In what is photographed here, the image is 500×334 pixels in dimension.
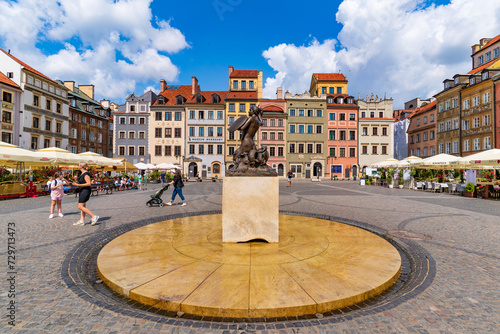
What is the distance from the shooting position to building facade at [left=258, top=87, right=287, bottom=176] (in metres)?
A: 46.0

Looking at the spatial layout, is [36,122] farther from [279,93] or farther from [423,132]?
[423,132]

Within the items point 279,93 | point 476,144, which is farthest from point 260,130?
point 476,144

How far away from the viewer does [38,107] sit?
3206cm

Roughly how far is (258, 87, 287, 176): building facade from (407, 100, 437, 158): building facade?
2423cm

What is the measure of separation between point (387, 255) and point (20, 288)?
6183 millimetres

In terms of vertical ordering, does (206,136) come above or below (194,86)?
below

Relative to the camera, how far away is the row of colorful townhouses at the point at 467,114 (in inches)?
1144

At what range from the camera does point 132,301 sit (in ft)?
10.9

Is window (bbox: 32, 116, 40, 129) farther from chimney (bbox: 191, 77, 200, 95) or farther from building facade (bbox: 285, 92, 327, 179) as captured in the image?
building facade (bbox: 285, 92, 327, 179)

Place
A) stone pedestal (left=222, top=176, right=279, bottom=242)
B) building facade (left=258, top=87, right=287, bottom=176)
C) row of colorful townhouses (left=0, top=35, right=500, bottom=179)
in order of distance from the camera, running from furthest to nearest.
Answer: building facade (left=258, top=87, right=287, bottom=176), row of colorful townhouses (left=0, top=35, right=500, bottom=179), stone pedestal (left=222, top=176, right=279, bottom=242)

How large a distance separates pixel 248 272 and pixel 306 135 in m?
44.7

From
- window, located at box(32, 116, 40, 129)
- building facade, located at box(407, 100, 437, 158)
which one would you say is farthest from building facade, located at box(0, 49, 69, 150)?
building facade, located at box(407, 100, 437, 158)

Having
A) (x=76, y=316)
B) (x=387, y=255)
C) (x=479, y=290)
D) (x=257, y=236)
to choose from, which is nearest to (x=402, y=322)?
(x=479, y=290)

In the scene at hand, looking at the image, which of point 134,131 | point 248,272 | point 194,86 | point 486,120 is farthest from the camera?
point 194,86
